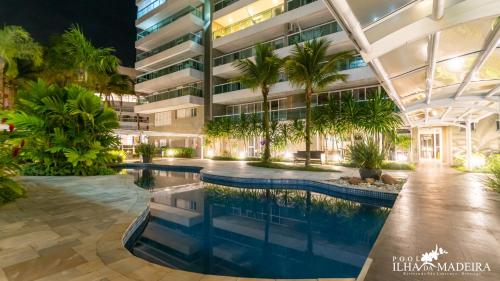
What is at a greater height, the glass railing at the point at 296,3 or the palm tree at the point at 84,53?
the glass railing at the point at 296,3

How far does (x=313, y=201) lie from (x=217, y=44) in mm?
20039

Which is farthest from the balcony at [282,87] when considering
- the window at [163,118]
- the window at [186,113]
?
the window at [163,118]

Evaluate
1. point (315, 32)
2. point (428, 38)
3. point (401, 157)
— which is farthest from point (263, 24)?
point (428, 38)

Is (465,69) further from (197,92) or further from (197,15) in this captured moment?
(197,15)

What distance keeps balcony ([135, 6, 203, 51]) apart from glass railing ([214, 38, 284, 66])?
485cm

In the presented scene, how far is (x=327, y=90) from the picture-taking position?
18.2 m

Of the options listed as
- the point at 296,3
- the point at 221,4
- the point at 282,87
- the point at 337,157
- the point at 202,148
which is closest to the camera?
the point at 337,157

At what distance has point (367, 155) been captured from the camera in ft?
27.5

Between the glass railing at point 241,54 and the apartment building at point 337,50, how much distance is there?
0.30 feet

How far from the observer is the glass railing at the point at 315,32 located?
54.4 ft

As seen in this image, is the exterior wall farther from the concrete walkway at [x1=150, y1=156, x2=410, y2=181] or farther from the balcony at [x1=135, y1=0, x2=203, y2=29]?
the balcony at [x1=135, y1=0, x2=203, y2=29]

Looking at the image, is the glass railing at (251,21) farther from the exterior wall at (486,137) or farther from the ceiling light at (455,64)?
the ceiling light at (455,64)

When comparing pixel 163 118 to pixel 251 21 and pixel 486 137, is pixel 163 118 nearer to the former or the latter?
pixel 251 21

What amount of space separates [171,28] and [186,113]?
29.8ft
